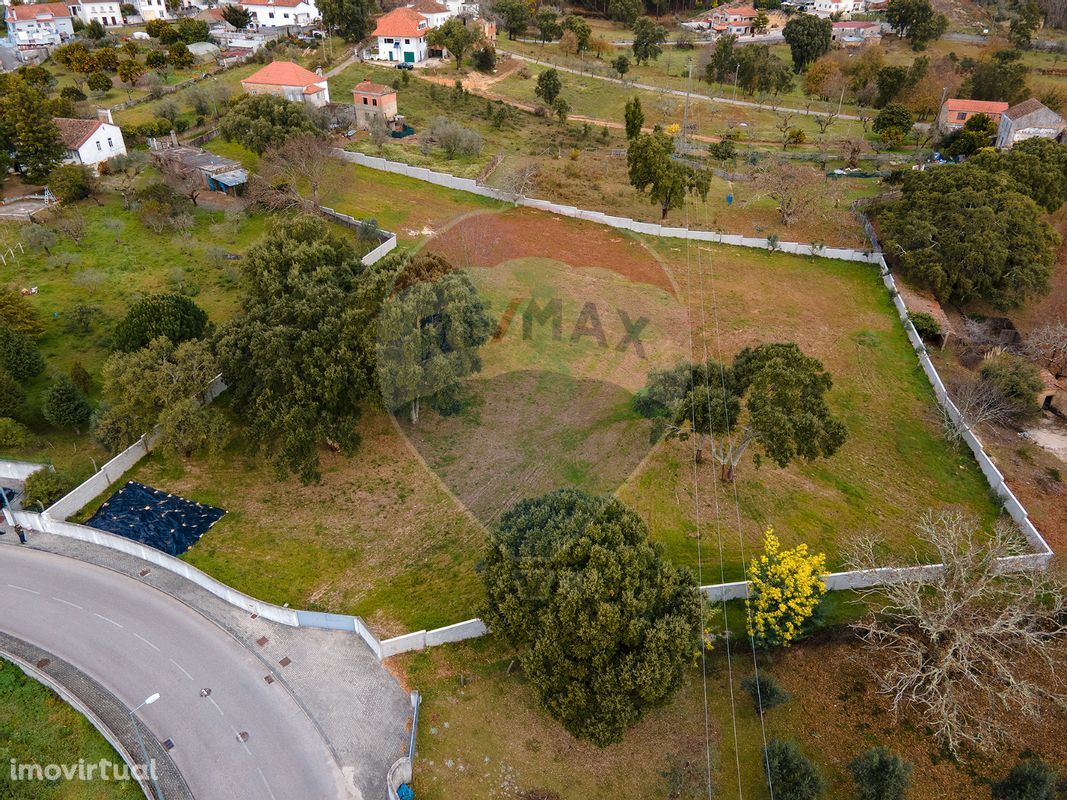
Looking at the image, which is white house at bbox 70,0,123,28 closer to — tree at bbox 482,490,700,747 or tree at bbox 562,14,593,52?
tree at bbox 562,14,593,52

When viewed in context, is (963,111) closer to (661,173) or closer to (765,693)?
(661,173)

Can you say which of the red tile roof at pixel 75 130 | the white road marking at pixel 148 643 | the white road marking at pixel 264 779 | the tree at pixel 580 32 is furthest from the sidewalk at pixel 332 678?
the tree at pixel 580 32

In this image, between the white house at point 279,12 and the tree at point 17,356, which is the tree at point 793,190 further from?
the white house at point 279,12

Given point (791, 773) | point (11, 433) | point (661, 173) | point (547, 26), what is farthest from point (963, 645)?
point (547, 26)

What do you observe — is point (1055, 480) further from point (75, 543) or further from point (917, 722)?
point (75, 543)

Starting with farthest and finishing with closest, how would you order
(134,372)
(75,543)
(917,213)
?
(917,213)
(134,372)
(75,543)

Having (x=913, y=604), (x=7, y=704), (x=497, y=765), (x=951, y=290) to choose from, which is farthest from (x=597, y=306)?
(x=7, y=704)
